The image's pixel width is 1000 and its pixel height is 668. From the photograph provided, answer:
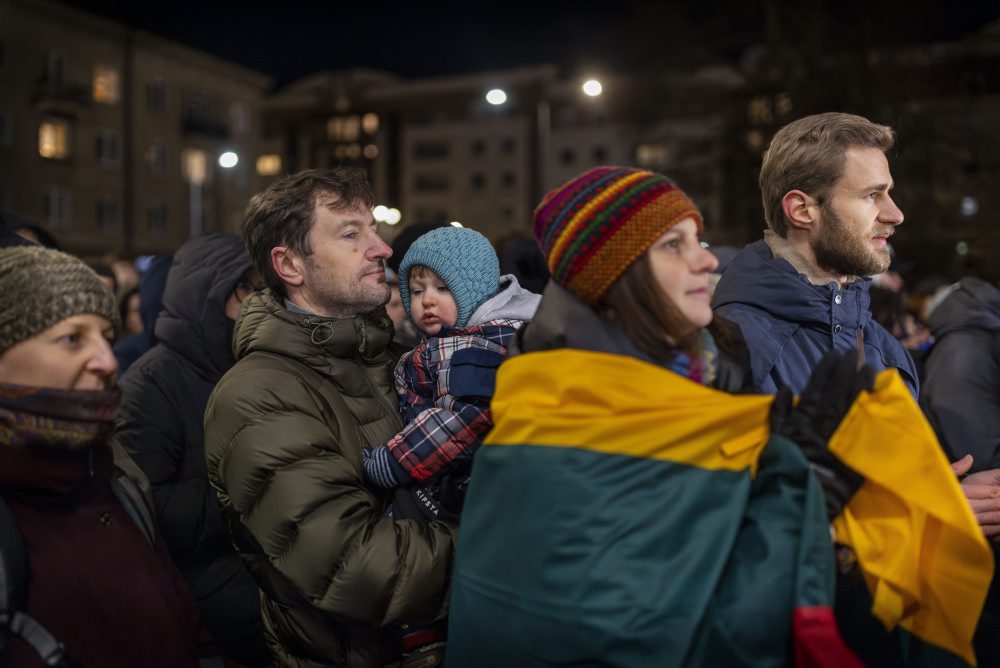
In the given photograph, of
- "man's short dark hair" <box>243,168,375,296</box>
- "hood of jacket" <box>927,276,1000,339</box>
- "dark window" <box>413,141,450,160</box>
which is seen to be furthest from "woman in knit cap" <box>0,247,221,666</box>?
"dark window" <box>413,141,450,160</box>

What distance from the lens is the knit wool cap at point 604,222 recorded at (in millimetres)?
2318

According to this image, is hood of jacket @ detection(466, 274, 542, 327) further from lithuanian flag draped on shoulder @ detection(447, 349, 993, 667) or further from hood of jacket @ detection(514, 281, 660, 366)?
lithuanian flag draped on shoulder @ detection(447, 349, 993, 667)

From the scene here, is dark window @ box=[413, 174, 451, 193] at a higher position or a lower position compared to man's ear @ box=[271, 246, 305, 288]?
higher

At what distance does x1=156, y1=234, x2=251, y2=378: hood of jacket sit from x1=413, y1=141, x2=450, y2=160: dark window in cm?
6388

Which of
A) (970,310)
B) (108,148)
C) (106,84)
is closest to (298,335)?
(970,310)

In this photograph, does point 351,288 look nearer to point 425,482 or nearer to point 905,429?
point 425,482

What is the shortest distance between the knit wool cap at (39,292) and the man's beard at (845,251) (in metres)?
2.45

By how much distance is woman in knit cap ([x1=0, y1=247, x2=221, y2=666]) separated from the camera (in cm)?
225

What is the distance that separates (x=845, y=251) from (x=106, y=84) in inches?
1687

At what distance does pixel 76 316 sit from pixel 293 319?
2.78ft

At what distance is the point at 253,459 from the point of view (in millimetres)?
2768

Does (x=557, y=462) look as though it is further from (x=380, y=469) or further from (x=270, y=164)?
(x=270, y=164)

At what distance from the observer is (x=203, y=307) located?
4359mm

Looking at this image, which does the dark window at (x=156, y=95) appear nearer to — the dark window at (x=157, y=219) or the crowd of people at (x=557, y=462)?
the dark window at (x=157, y=219)
